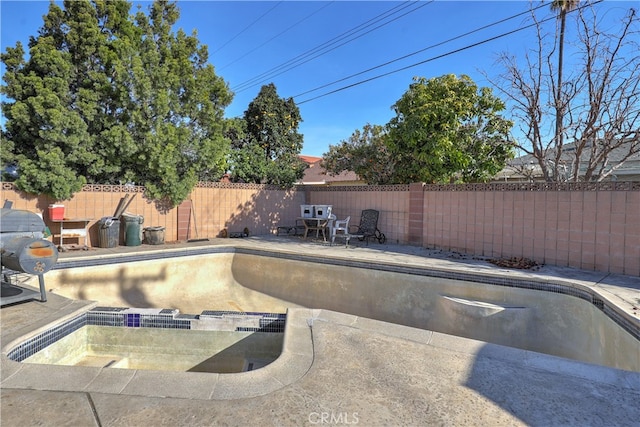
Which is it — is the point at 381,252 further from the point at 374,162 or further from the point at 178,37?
the point at 178,37

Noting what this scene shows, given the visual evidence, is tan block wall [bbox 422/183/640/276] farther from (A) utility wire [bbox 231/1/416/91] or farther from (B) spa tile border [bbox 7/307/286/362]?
(A) utility wire [bbox 231/1/416/91]

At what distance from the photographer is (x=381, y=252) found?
25.7ft

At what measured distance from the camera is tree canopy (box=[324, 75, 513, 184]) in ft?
27.6

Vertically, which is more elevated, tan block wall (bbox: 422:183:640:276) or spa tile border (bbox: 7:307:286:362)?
tan block wall (bbox: 422:183:640:276)

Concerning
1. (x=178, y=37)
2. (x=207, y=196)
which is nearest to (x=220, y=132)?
(x=207, y=196)

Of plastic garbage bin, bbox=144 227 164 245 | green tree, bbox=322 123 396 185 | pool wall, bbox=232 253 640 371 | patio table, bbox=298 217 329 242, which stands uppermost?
green tree, bbox=322 123 396 185

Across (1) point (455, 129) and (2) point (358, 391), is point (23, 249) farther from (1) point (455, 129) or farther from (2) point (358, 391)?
(1) point (455, 129)

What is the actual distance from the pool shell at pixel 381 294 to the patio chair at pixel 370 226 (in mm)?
2846

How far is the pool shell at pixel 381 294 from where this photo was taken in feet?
14.8

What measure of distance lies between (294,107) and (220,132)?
6695mm

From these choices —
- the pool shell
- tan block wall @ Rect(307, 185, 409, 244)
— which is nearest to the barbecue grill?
the pool shell

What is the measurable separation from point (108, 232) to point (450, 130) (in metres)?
8.78

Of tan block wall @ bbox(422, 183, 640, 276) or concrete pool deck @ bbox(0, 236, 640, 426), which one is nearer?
concrete pool deck @ bbox(0, 236, 640, 426)

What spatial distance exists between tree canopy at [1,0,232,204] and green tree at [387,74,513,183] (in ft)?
18.2
